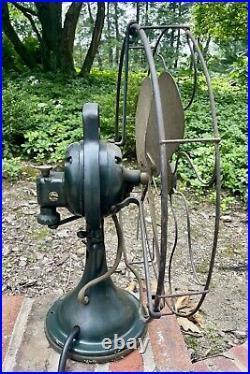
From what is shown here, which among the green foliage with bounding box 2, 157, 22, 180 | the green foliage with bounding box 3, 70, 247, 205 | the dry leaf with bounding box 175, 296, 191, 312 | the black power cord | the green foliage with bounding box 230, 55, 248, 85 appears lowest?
the dry leaf with bounding box 175, 296, 191, 312

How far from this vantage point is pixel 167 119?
1168mm

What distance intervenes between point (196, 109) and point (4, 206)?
2.80m

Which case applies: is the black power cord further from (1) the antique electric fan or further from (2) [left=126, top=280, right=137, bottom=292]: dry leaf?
(2) [left=126, top=280, right=137, bottom=292]: dry leaf

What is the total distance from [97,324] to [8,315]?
0.37m

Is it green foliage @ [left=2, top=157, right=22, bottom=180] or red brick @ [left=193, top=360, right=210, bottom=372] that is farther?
green foliage @ [left=2, top=157, right=22, bottom=180]

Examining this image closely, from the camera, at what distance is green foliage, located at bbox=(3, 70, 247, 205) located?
3.46 metres

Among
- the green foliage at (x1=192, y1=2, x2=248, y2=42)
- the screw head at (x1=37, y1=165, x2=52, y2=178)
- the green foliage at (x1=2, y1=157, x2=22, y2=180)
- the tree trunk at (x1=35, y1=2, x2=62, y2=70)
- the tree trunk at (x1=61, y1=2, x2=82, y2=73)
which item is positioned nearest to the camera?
the screw head at (x1=37, y1=165, x2=52, y2=178)

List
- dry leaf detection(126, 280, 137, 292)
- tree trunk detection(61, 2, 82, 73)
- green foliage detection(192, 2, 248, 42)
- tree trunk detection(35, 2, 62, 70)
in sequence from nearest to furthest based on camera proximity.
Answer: dry leaf detection(126, 280, 137, 292) < green foliage detection(192, 2, 248, 42) < tree trunk detection(35, 2, 62, 70) < tree trunk detection(61, 2, 82, 73)

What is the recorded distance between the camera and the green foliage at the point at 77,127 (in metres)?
3.46

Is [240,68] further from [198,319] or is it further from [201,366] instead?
[201,366]

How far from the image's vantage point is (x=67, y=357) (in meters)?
1.26

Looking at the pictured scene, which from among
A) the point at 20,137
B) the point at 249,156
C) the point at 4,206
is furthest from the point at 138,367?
the point at 20,137

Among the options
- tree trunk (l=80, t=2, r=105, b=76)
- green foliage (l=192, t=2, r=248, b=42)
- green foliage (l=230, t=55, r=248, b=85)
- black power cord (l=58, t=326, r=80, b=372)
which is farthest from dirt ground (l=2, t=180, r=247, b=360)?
tree trunk (l=80, t=2, r=105, b=76)

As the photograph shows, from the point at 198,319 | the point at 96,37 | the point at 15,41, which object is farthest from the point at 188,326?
the point at 15,41
